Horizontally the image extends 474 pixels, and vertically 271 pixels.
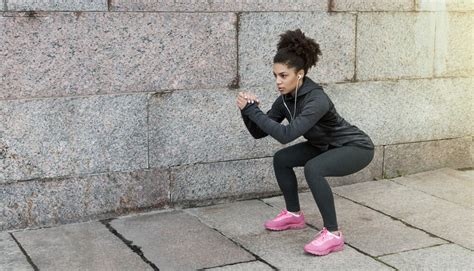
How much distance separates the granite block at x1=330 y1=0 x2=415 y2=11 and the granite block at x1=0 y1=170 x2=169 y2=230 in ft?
6.87

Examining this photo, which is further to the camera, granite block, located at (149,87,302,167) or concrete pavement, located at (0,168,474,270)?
granite block, located at (149,87,302,167)

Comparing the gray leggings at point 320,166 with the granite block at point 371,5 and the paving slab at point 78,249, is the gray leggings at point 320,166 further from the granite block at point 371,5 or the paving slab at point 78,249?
the granite block at point 371,5

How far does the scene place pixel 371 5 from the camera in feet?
20.2

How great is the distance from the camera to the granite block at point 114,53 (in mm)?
4844

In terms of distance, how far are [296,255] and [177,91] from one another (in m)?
1.66

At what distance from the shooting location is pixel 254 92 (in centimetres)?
572

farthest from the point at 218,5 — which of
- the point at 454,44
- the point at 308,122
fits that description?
the point at 454,44

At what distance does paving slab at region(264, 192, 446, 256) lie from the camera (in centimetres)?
470

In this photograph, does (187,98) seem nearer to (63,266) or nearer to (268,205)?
(268,205)

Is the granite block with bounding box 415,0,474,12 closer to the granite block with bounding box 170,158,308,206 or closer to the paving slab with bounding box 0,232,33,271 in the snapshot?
the granite block with bounding box 170,158,308,206

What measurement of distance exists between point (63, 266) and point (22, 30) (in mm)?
1664

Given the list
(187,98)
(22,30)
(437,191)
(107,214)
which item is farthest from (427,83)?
(22,30)

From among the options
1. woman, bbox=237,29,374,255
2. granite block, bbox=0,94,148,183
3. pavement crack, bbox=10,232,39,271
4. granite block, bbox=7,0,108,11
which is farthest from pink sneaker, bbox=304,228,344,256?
granite block, bbox=7,0,108,11

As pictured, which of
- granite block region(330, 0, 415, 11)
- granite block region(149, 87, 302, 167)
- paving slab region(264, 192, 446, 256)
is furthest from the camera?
granite block region(330, 0, 415, 11)
